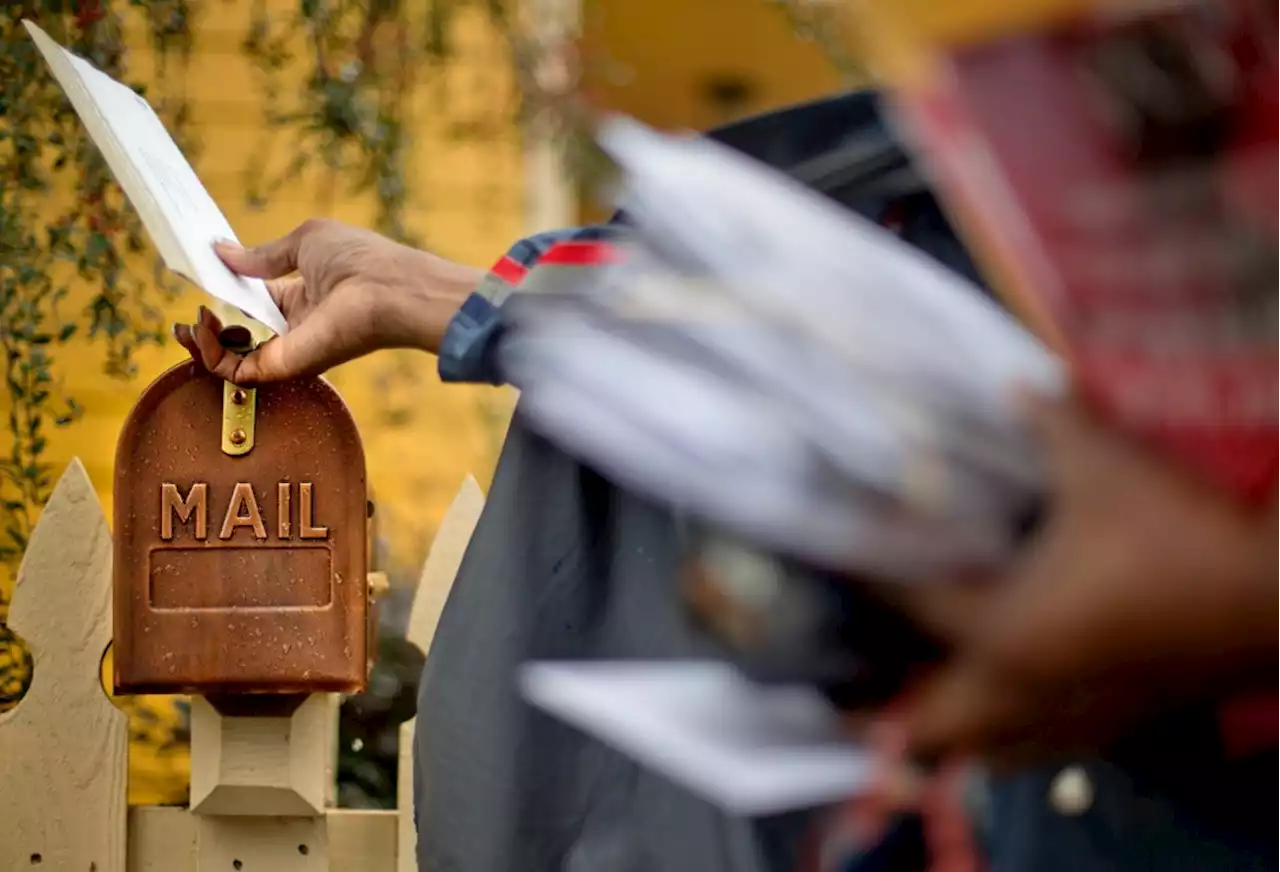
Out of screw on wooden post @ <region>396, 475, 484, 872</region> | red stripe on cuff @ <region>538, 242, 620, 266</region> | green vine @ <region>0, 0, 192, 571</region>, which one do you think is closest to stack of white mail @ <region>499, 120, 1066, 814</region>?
red stripe on cuff @ <region>538, 242, 620, 266</region>

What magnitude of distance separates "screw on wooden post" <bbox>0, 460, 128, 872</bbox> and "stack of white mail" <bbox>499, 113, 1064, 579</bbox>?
1.34m

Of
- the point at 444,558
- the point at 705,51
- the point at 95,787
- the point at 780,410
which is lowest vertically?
the point at 95,787

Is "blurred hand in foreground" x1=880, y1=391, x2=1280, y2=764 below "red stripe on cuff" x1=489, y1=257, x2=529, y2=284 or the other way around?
below

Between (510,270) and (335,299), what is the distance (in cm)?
32

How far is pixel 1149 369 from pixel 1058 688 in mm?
101

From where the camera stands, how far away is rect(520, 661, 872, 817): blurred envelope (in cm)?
45

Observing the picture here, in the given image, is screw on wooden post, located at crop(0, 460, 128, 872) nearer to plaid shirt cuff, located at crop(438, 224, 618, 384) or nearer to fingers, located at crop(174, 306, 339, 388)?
fingers, located at crop(174, 306, 339, 388)

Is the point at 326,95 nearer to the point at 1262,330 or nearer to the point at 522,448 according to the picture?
the point at 522,448

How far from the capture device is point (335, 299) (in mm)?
1228

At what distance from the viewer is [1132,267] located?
1.37 ft

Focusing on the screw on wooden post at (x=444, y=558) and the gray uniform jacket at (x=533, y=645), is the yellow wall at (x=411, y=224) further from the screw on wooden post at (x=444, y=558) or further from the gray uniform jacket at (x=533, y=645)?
the gray uniform jacket at (x=533, y=645)

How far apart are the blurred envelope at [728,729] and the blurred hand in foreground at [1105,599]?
0.12 ft

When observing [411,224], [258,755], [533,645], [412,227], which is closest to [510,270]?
[533,645]

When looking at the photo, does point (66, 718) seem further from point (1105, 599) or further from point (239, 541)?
point (1105, 599)
